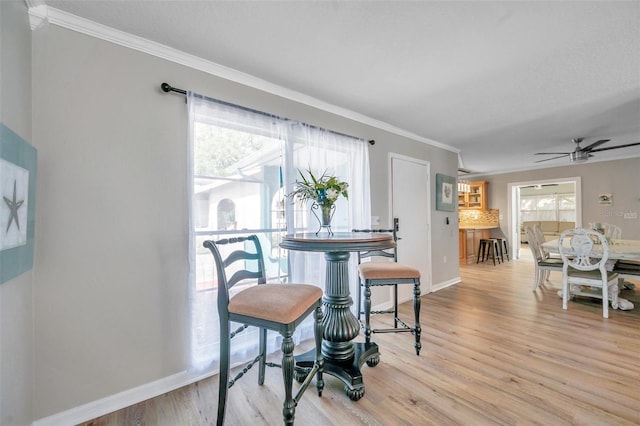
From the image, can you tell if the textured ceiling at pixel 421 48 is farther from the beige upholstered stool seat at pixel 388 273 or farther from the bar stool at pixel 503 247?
the bar stool at pixel 503 247

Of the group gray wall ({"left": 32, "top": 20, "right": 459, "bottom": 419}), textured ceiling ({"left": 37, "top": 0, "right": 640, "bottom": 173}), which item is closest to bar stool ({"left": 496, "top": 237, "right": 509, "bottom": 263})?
textured ceiling ({"left": 37, "top": 0, "right": 640, "bottom": 173})

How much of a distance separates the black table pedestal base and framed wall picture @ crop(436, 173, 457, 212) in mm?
2952

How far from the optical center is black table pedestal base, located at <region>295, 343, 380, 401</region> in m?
1.74

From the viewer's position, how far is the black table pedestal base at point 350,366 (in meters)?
1.74

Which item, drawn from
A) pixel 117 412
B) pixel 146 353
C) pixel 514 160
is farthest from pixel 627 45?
pixel 514 160

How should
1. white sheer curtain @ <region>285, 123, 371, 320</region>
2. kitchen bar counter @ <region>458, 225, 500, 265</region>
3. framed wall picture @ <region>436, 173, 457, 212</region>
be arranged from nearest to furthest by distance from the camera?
white sheer curtain @ <region>285, 123, 371, 320</region>, framed wall picture @ <region>436, 173, 457, 212</region>, kitchen bar counter @ <region>458, 225, 500, 265</region>

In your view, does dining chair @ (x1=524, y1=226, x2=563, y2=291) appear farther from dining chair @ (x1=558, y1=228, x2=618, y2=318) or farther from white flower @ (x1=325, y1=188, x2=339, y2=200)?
white flower @ (x1=325, y1=188, x2=339, y2=200)

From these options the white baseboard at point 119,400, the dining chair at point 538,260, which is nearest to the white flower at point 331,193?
the white baseboard at point 119,400

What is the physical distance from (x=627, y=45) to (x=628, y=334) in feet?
8.44

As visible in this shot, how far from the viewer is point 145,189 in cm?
181

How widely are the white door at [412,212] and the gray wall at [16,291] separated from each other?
3.29 metres

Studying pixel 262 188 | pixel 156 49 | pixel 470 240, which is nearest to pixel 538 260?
pixel 470 240

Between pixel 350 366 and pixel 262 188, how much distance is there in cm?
149

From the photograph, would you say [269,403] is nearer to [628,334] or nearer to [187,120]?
[187,120]
